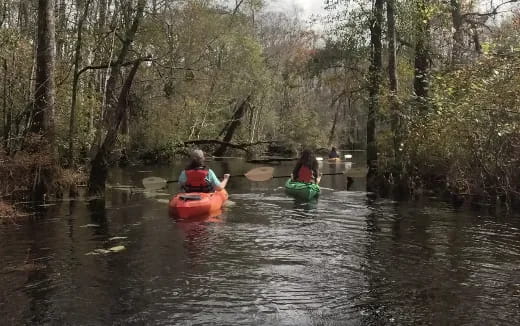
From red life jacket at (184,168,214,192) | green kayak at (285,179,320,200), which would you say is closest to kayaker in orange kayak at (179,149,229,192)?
red life jacket at (184,168,214,192)

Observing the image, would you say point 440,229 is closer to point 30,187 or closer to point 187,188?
point 187,188

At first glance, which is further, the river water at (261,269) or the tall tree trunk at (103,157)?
the tall tree trunk at (103,157)

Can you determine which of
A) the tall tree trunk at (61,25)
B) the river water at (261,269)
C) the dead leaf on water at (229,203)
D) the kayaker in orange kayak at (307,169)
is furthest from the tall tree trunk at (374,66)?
the tall tree trunk at (61,25)

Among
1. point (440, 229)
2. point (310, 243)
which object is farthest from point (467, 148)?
point (310, 243)

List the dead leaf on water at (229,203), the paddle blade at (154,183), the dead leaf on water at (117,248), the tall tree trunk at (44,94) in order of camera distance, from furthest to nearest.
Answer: the paddle blade at (154,183)
the dead leaf on water at (229,203)
the tall tree trunk at (44,94)
the dead leaf on water at (117,248)

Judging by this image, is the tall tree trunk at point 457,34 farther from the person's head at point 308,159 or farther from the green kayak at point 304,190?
the green kayak at point 304,190

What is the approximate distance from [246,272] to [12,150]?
6536 millimetres

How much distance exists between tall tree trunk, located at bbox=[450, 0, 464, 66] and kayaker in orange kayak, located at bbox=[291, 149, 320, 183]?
535 cm

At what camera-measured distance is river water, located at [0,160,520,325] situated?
15.6 ft

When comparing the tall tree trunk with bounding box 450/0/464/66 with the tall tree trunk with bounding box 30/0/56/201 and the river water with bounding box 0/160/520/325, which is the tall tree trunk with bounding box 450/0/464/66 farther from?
the tall tree trunk with bounding box 30/0/56/201

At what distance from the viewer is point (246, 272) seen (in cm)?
612

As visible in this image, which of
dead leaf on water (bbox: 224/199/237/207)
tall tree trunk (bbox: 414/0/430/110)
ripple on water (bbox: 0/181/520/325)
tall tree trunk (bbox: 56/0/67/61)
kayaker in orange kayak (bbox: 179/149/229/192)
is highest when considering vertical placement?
tall tree trunk (bbox: 56/0/67/61)

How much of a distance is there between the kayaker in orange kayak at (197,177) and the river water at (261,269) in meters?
0.72

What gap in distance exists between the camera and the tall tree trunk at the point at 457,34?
15766mm
